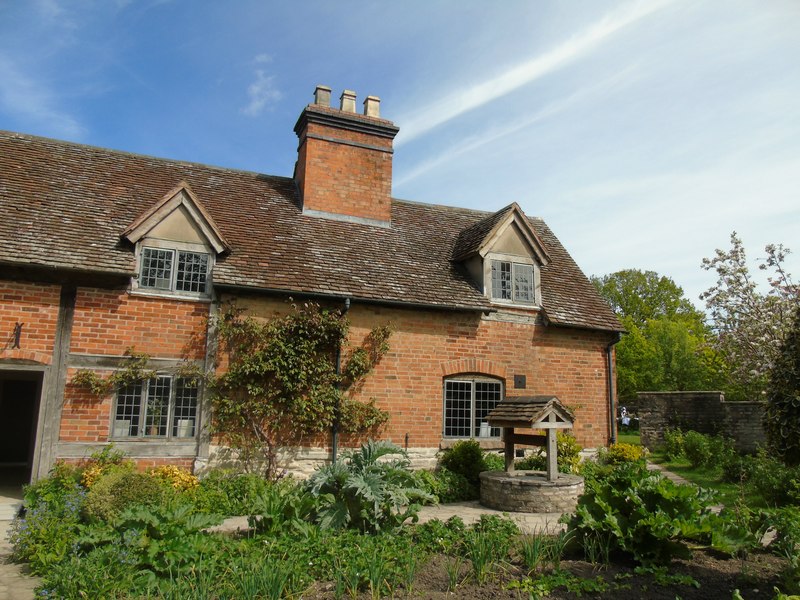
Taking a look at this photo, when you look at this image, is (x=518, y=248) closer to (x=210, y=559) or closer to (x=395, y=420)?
(x=395, y=420)

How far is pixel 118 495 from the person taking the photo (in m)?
8.53

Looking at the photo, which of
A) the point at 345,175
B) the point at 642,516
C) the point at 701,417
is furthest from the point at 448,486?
the point at 701,417

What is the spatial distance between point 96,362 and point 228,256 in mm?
3579

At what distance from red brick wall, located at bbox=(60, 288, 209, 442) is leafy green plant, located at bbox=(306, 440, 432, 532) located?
212 inches

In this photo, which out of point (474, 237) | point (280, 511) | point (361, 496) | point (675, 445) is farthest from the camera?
point (675, 445)

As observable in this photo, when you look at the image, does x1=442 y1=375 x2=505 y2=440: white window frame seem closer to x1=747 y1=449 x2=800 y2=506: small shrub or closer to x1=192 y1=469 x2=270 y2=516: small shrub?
x1=192 y1=469 x2=270 y2=516: small shrub

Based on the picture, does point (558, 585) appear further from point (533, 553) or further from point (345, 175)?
point (345, 175)

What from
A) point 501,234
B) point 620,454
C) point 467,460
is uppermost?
point 501,234

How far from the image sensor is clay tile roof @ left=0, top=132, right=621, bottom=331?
481 inches

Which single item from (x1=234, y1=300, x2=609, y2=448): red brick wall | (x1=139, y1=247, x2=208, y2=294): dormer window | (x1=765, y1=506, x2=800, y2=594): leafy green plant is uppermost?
(x1=139, y1=247, x2=208, y2=294): dormer window

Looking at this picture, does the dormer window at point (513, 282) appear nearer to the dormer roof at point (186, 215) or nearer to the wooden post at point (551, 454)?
the wooden post at point (551, 454)

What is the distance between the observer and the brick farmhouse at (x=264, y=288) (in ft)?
38.0

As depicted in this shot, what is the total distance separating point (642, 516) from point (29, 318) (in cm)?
1134

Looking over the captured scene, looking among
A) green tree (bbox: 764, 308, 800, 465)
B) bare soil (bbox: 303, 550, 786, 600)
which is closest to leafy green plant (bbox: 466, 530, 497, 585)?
bare soil (bbox: 303, 550, 786, 600)
